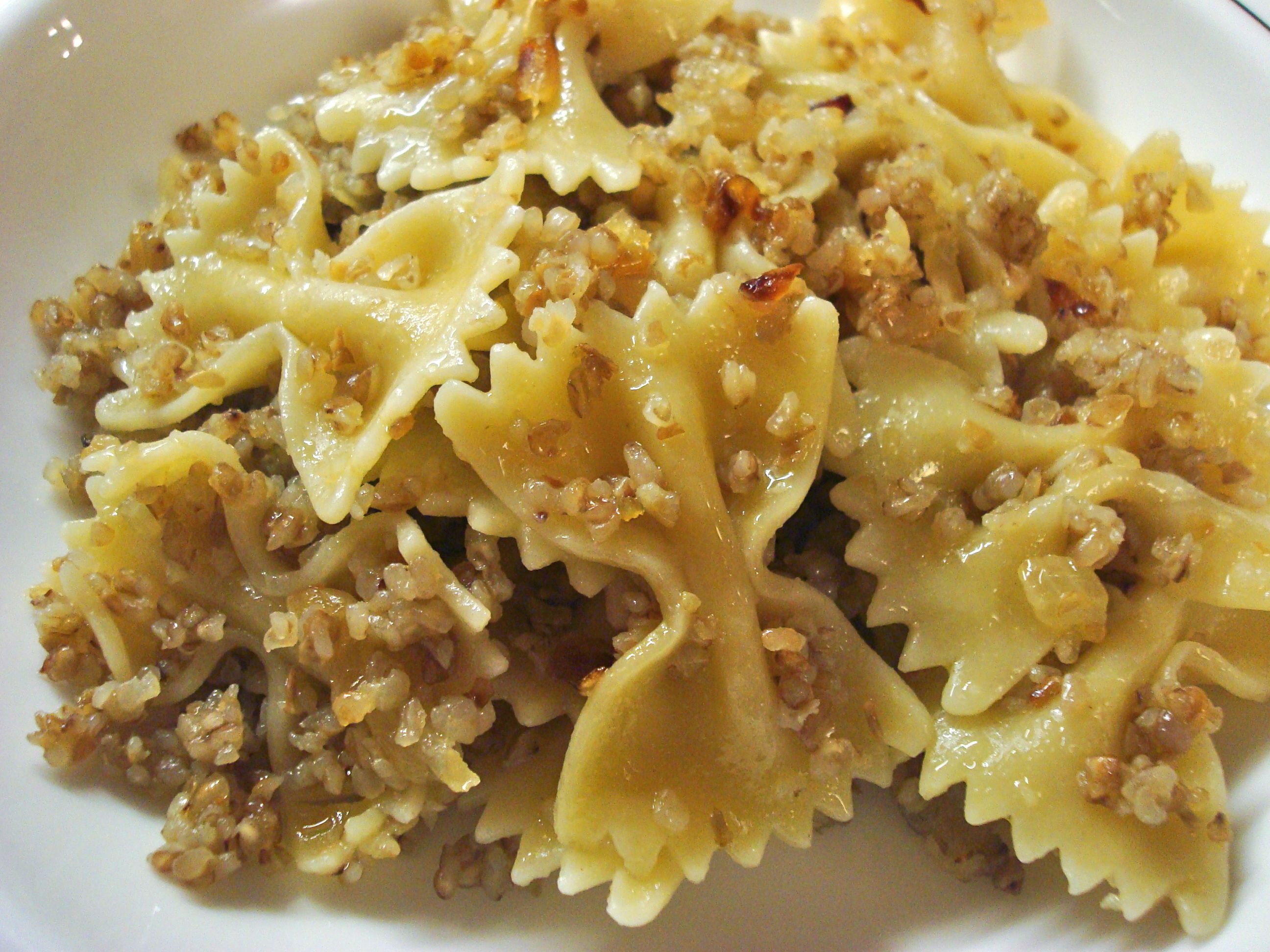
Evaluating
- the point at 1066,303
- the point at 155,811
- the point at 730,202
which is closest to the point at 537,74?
the point at 730,202

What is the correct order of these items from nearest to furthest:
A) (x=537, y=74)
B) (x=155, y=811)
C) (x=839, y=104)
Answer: (x=155, y=811) < (x=537, y=74) < (x=839, y=104)

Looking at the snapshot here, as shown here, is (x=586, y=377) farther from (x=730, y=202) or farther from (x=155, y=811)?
(x=155, y=811)

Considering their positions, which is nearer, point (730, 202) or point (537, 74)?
point (730, 202)

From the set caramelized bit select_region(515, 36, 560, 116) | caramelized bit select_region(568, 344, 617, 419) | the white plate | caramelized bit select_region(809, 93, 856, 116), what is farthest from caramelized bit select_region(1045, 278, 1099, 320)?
caramelized bit select_region(515, 36, 560, 116)

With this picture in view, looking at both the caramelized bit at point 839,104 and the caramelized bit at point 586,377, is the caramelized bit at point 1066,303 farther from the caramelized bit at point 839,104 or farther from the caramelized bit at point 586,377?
the caramelized bit at point 586,377

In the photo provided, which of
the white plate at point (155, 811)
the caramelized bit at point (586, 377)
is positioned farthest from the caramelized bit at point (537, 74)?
the white plate at point (155, 811)

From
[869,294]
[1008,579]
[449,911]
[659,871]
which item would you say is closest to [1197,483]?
[1008,579]

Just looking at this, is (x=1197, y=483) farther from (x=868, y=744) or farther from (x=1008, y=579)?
(x=868, y=744)

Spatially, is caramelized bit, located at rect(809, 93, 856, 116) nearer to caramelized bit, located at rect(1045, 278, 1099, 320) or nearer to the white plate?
caramelized bit, located at rect(1045, 278, 1099, 320)

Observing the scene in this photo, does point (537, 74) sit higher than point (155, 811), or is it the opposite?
point (537, 74)
